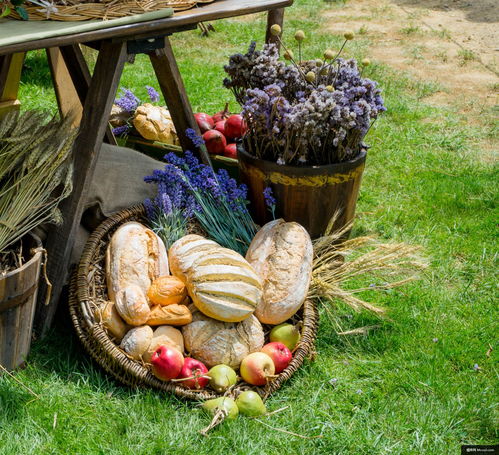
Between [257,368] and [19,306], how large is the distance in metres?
0.98

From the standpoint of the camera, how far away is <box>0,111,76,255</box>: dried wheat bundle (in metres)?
2.72

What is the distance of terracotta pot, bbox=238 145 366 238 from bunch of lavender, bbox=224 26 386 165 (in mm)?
66

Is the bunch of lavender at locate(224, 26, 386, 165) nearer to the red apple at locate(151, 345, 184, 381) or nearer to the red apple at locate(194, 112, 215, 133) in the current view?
the red apple at locate(194, 112, 215, 133)

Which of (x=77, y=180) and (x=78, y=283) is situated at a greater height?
(x=77, y=180)

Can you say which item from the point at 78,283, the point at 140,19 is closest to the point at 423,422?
the point at 78,283

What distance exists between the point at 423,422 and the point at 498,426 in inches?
11.8

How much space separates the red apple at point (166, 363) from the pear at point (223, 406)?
0.58ft

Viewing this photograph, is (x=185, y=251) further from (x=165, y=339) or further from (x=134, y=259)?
(x=165, y=339)

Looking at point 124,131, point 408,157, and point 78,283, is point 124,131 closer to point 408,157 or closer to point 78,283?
point 78,283

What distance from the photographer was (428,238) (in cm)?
401

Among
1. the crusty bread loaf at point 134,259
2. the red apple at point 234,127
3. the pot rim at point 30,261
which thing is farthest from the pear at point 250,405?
the red apple at point 234,127

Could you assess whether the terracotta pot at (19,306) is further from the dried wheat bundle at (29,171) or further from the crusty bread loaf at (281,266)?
the crusty bread loaf at (281,266)

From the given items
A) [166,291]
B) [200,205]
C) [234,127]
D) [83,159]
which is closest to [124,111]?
[234,127]

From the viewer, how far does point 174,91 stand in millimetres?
3516
